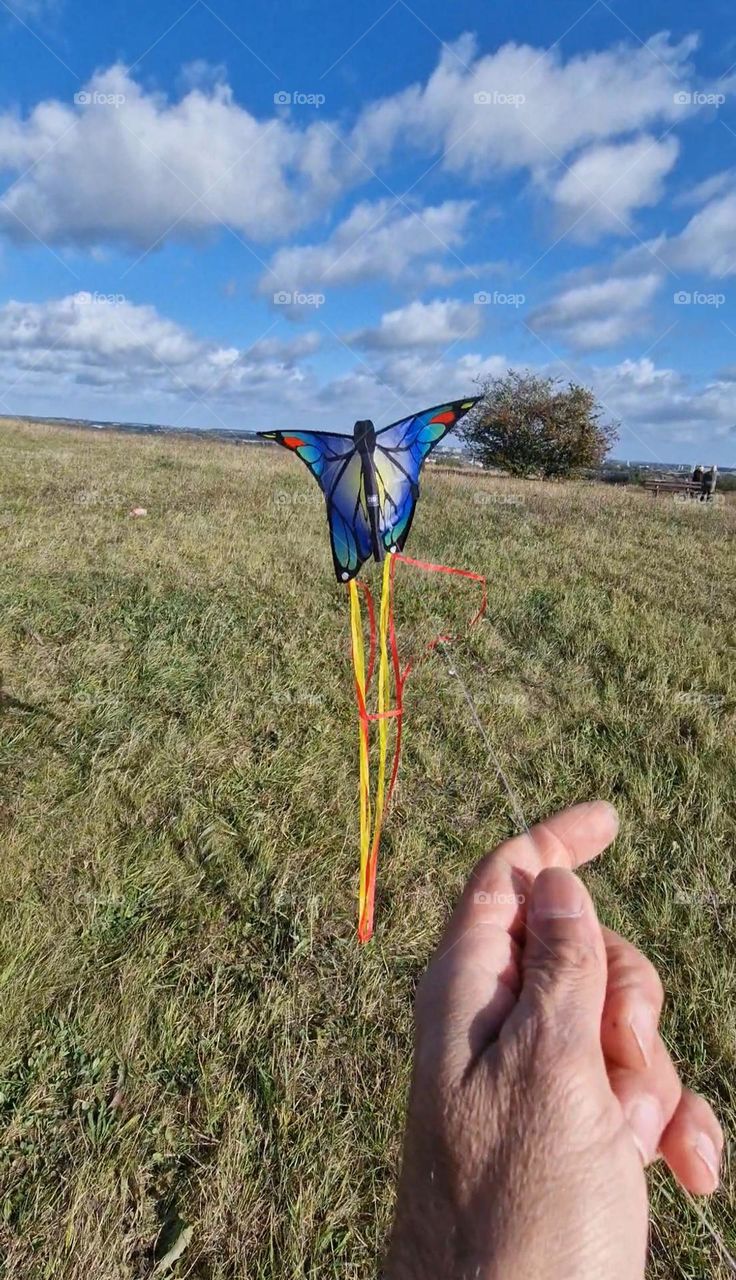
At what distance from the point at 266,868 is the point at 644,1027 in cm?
231

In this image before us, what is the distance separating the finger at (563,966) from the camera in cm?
89

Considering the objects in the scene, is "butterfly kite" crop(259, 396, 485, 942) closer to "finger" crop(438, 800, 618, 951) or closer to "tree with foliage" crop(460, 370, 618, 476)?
"finger" crop(438, 800, 618, 951)

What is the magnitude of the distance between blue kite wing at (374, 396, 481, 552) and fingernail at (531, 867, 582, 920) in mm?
1440

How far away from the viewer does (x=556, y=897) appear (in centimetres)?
103

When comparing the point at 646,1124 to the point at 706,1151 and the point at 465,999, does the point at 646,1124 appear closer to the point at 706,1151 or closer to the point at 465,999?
the point at 706,1151

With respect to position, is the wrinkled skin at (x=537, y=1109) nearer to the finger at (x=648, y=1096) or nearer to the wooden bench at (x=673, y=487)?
the finger at (x=648, y=1096)

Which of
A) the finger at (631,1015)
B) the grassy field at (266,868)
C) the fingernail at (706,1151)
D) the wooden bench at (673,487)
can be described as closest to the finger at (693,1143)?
the fingernail at (706,1151)

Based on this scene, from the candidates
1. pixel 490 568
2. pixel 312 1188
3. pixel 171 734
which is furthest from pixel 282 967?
pixel 490 568

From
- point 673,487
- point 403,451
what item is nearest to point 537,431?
point 673,487

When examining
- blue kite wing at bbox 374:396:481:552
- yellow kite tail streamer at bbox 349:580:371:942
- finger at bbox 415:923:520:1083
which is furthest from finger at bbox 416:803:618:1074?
blue kite wing at bbox 374:396:481:552

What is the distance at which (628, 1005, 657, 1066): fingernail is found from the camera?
99 cm

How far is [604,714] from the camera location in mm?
4574

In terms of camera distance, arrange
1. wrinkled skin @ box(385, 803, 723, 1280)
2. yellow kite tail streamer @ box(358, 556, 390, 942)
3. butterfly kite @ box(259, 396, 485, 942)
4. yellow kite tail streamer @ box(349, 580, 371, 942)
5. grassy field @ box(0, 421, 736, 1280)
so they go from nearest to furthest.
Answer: wrinkled skin @ box(385, 803, 723, 1280) → grassy field @ box(0, 421, 736, 1280) → butterfly kite @ box(259, 396, 485, 942) → yellow kite tail streamer @ box(349, 580, 371, 942) → yellow kite tail streamer @ box(358, 556, 390, 942)

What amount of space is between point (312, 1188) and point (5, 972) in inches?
54.5
